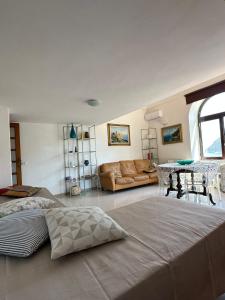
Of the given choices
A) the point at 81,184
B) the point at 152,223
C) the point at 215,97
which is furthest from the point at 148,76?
the point at 81,184

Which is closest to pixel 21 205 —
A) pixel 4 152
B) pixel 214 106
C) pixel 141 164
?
pixel 4 152

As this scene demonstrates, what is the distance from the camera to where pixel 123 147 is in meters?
6.22

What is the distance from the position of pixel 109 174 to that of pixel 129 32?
3.92 meters

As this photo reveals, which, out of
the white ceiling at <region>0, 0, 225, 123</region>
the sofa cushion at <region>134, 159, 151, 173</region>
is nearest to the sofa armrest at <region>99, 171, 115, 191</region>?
the sofa cushion at <region>134, 159, 151, 173</region>

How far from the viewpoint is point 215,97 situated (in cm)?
486

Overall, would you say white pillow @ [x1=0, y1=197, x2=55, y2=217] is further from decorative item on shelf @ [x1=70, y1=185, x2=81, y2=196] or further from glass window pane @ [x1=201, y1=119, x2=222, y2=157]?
glass window pane @ [x1=201, y1=119, x2=222, y2=157]

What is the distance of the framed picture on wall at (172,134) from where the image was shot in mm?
5539

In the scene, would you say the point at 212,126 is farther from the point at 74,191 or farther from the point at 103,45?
the point at 103,45

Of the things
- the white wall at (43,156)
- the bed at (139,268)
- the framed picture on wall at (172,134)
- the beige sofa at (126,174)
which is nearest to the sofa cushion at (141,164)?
the beige sofa at (126,174)

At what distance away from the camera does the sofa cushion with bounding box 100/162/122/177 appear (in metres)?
5.47

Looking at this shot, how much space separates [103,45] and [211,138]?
461cm

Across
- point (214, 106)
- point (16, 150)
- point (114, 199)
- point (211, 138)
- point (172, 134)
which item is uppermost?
point (214, 106)

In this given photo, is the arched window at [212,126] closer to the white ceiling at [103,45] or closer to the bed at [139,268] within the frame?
the white ceiling at [103,45]

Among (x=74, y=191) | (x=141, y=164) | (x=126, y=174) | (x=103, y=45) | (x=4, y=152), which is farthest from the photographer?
(x=141, y=164)
